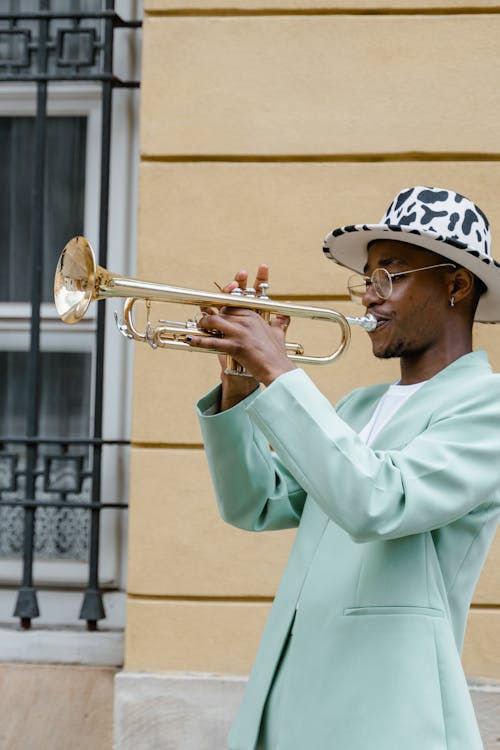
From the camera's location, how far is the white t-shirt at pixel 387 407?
2211 millimetres

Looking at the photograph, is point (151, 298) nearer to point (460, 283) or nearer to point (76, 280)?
point (76, 280)

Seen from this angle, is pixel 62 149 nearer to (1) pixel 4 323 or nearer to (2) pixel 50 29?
(2) pixel 50 29

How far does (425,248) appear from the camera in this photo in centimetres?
220

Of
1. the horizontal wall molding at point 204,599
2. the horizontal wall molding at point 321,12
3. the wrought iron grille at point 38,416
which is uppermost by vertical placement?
the horizontal wall molding at point 321,12

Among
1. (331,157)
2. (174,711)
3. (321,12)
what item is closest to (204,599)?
(174,711)

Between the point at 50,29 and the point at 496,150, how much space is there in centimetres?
190

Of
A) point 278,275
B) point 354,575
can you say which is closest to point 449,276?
point 354,575

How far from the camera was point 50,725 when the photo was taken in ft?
13.0

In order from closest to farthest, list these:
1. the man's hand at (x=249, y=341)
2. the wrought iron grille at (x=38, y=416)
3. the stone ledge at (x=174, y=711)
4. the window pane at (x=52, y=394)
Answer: the man's hand at (x=249, y=341) → the stone ledge at (x=174, y=711) → the wrought iron grille at (x=38, y=416) → the window pane at (x=52, y=394)

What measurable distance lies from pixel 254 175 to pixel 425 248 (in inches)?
69.9

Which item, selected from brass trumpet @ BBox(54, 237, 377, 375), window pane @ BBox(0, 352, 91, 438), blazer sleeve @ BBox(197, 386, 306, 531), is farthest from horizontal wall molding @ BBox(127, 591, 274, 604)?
brass trumpet @ BBox(54, 237, 377, 375)

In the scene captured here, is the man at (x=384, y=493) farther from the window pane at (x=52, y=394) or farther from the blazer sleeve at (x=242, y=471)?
A: the window pane at (x=52, y=394)

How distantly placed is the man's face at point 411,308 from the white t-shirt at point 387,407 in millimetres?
76

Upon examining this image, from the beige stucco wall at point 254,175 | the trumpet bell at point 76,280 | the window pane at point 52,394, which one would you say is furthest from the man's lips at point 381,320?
the window pane at point 52,394
